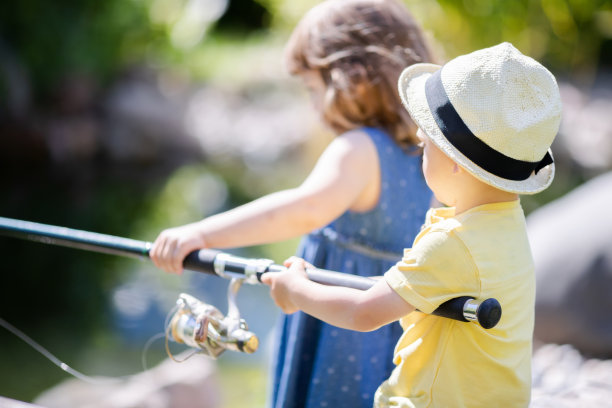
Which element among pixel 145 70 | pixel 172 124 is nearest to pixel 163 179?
pixel 172 124

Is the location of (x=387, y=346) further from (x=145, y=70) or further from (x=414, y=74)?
(x=145, y=70)

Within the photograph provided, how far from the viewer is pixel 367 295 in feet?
4.06

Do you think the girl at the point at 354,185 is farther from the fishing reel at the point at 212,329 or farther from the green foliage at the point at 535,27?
the green foliage at the point at 535,27

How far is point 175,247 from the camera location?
1.66 meters

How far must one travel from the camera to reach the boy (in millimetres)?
1193

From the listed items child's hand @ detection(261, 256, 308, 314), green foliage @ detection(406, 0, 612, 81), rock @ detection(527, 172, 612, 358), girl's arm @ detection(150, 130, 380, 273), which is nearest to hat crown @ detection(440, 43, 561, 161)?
child's hand @ detection(261, 256, 308, 314)

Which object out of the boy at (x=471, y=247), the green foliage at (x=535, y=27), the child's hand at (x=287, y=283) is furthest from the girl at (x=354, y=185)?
the green foliage at (x=535, y=27)

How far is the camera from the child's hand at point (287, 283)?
1363mm

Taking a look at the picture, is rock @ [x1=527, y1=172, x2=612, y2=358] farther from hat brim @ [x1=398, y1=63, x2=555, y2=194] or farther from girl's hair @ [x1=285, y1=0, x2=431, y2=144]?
hat brim @ [x1=398, y1=63, x2=555, y2=194]

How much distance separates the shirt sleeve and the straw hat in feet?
0.41

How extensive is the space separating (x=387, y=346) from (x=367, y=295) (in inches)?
26.8

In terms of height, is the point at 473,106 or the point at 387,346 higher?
the point at 473,106

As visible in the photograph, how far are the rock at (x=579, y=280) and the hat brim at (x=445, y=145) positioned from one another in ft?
7.14

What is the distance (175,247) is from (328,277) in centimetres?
45
